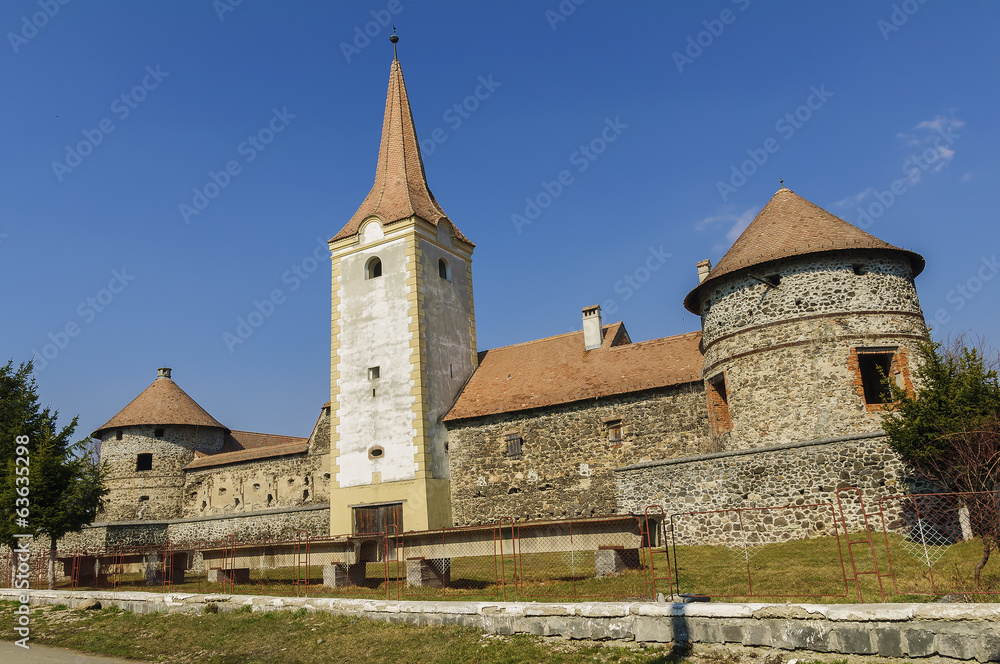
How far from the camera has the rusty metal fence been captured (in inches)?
429

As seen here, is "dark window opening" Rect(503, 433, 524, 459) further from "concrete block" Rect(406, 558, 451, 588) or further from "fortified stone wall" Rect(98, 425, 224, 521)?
"fortified stone wall" Rect(98, 425, 224, 521)

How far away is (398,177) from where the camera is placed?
1125 inches

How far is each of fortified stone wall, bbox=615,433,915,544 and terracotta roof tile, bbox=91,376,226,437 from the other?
26013 mm

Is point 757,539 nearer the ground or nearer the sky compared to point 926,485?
nearer the ground

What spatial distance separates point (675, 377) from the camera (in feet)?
69.8

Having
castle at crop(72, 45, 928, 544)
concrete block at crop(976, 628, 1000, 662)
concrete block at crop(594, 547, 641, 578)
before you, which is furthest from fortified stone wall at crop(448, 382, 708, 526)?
concrete block at crop(976, 628, 1000, 662)

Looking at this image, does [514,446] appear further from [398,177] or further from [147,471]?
[147,471]

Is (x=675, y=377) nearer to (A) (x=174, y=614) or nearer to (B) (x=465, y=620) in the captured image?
(B) (x=465, y=620)

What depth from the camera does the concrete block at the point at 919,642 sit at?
7367 millimetres

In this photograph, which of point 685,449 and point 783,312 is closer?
point 783,312

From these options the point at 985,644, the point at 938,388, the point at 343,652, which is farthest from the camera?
the point at 938,388

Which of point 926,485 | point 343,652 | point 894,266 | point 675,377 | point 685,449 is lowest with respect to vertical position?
point 343,652

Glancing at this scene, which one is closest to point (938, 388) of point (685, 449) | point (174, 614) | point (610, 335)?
point (685, 449)

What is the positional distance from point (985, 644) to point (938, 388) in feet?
28.2
